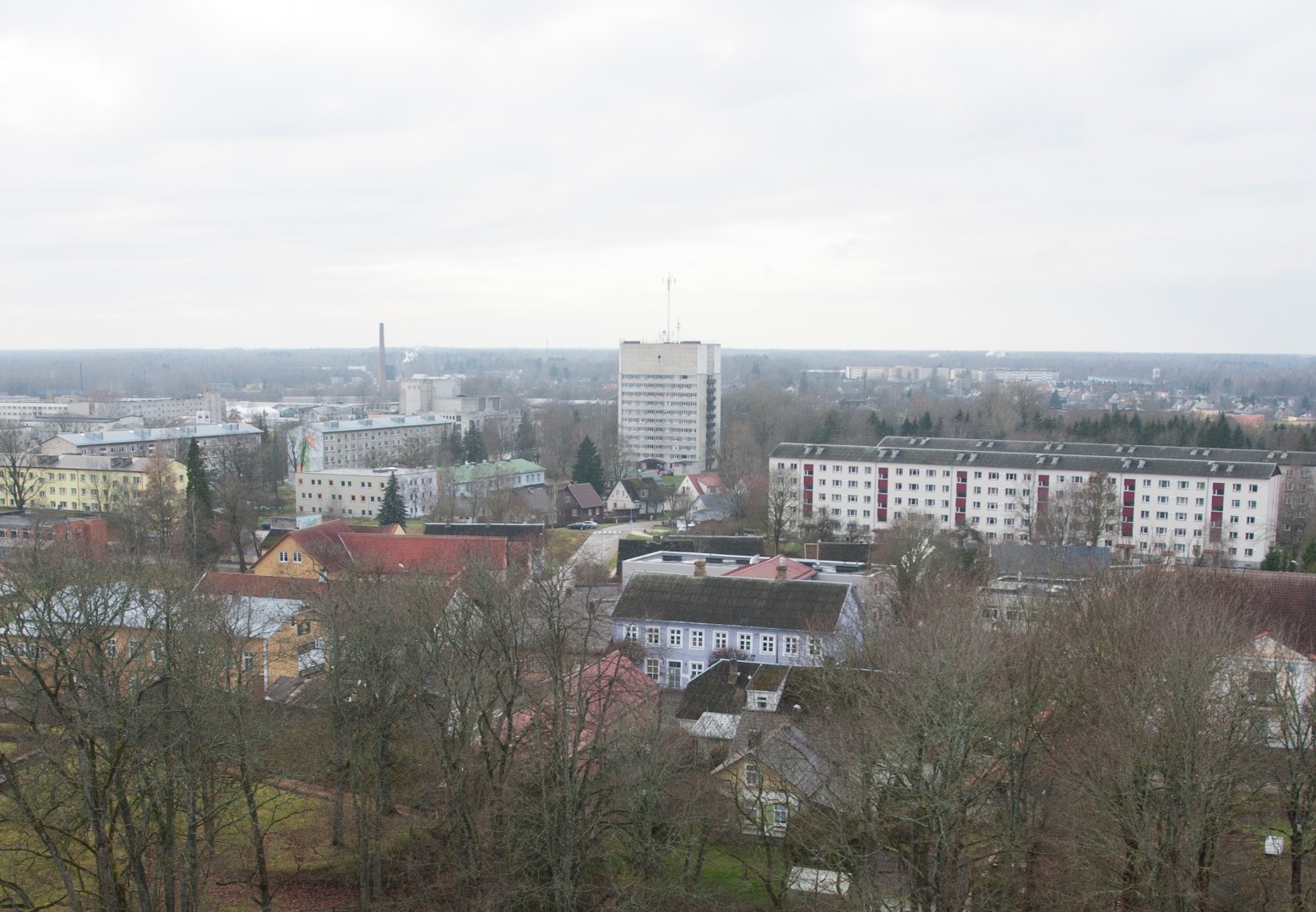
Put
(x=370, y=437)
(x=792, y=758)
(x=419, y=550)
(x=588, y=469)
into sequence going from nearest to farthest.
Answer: (x=792, y=758) → (x=419, y=550) → (x=588, y=469) → (x=370, y=437)

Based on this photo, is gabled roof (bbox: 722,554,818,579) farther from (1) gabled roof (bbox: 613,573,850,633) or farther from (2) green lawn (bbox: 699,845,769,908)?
(2) green lawn (bbox: 699,845,769,908)

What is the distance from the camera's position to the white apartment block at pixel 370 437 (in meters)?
71.9

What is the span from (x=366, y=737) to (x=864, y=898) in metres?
8.40

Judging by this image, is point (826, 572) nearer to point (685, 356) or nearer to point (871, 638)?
point (871, 638)

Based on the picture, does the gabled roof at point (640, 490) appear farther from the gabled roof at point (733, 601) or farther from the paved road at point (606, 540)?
the gabled roof at point (733, 601)

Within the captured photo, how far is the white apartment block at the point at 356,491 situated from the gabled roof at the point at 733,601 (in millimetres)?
30937

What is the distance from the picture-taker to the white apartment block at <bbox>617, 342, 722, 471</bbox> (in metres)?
79.8

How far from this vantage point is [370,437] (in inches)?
2995

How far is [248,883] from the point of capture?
1608cm

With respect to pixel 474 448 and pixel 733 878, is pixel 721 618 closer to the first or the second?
pixel 733 878

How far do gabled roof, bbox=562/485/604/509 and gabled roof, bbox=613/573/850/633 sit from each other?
2833 centimetres

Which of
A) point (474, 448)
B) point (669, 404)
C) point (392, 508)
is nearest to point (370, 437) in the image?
point (474, 448)

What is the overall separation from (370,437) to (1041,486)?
150ft

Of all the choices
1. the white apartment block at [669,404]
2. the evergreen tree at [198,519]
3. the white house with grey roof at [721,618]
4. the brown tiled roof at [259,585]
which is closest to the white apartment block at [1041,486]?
the white house with grey roof at [721,618]
